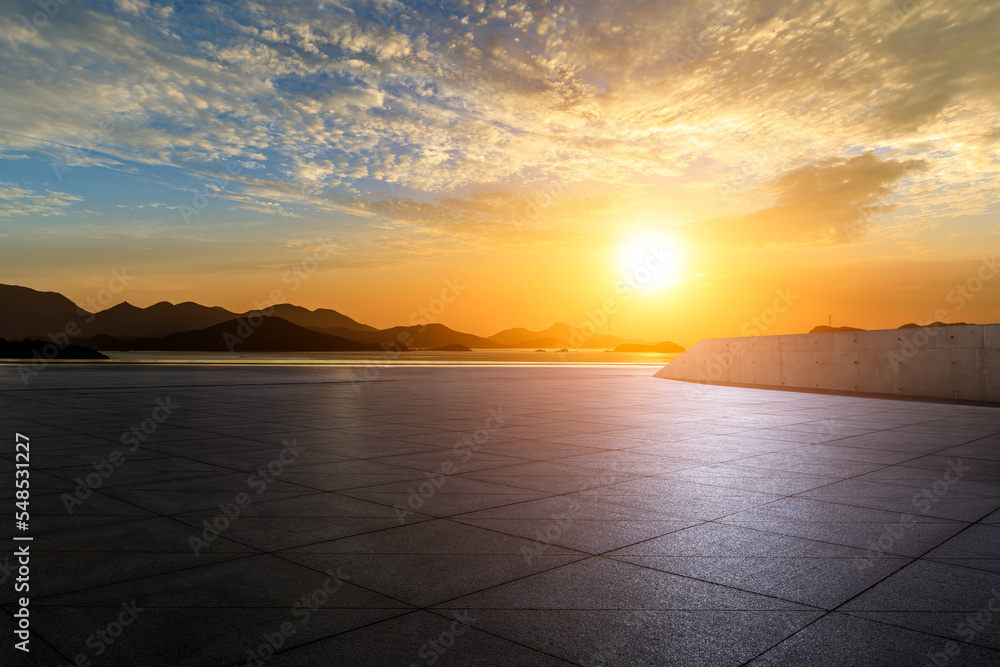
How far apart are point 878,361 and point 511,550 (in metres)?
20.7

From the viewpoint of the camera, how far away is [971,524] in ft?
18.7

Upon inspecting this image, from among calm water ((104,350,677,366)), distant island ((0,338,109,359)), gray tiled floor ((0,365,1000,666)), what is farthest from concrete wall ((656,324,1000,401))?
distant island ((0,338,109,359))

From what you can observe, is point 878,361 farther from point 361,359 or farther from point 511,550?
point 361,359

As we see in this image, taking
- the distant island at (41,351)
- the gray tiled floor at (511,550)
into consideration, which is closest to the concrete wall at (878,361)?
the gray tiled floor at (511,550)

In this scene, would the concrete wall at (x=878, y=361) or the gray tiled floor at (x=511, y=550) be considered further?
the concrete wall at (x=878, y=361)

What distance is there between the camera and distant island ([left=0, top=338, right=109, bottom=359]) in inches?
2315

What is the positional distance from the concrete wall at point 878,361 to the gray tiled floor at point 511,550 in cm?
1045

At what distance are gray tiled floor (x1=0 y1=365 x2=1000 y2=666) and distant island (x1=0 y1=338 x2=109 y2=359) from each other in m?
58.0

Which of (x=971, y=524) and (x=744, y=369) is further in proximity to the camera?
(x=744, y=369)

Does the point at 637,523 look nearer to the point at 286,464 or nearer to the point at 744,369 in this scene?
the point at 286,464

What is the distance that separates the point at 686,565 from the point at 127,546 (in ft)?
13.5

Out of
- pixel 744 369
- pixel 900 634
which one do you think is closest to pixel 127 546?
pixel 900 634

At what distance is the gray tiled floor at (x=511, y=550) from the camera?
3441mm

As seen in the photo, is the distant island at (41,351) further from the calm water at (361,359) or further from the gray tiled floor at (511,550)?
the gray tiled floor at (511,550)
